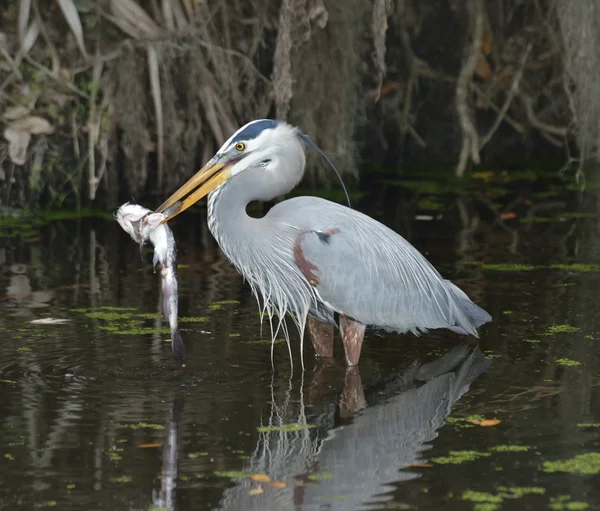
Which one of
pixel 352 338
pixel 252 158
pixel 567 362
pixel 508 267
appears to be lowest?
pixel 567 362

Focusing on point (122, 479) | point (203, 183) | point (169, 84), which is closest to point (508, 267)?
point (203, 183)

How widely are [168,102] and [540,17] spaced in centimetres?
375

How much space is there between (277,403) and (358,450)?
0.68m

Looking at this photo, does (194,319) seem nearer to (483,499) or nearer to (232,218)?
(232,218)

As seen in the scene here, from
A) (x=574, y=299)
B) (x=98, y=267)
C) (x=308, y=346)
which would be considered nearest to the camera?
(x=308, y=346)

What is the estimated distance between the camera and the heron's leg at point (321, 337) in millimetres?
Result: 6484

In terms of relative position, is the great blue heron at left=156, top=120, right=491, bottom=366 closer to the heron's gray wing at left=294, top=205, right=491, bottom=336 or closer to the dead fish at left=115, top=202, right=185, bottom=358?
the heron's gray wing at left=294, top=205, right=491, bottom=336

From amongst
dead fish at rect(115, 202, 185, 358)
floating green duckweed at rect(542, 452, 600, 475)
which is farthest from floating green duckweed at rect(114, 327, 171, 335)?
floating green duckweed at rect(542, 452, 600, 475)

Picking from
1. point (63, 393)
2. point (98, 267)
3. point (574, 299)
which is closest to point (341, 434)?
point (63, 393)

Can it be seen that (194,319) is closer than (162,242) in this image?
No

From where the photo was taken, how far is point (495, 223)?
10195mm

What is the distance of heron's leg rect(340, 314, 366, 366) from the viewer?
20.4 feet

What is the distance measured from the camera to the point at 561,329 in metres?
6.79

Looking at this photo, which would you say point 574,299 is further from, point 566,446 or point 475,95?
point 475,95
